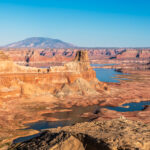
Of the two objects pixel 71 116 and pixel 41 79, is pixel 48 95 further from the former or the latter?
pixel 71 116

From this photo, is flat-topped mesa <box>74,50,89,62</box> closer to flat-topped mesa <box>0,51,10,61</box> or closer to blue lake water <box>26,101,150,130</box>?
blue lake water <box>26,101,150,130</box>

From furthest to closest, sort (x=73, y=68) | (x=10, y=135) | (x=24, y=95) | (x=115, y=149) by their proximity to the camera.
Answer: (x=73, y=68) < (x=24, y=95) < (x=10, y=135) < (x=115, y=149)

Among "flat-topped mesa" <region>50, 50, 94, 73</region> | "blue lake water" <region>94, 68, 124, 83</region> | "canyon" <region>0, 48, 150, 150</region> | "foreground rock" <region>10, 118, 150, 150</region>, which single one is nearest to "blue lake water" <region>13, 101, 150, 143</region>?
"canyon" <region>0, 48, 150, 150</region>

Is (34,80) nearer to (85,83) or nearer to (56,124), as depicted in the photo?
(85,83)

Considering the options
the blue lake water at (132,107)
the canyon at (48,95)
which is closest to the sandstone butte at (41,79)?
the canyon at (48,95)

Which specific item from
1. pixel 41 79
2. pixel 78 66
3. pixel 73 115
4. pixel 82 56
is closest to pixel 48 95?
pixel 41 79

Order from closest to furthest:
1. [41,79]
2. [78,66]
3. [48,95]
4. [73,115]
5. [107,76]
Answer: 1. [73,115]
2. [48,95]
3. [41,79]
4. [78,66]
5. [107,76]

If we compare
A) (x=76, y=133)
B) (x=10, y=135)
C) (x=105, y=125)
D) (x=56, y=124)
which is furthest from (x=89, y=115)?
(x=76, y=133)

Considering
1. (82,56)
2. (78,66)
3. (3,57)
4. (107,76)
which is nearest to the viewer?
(3,57)
